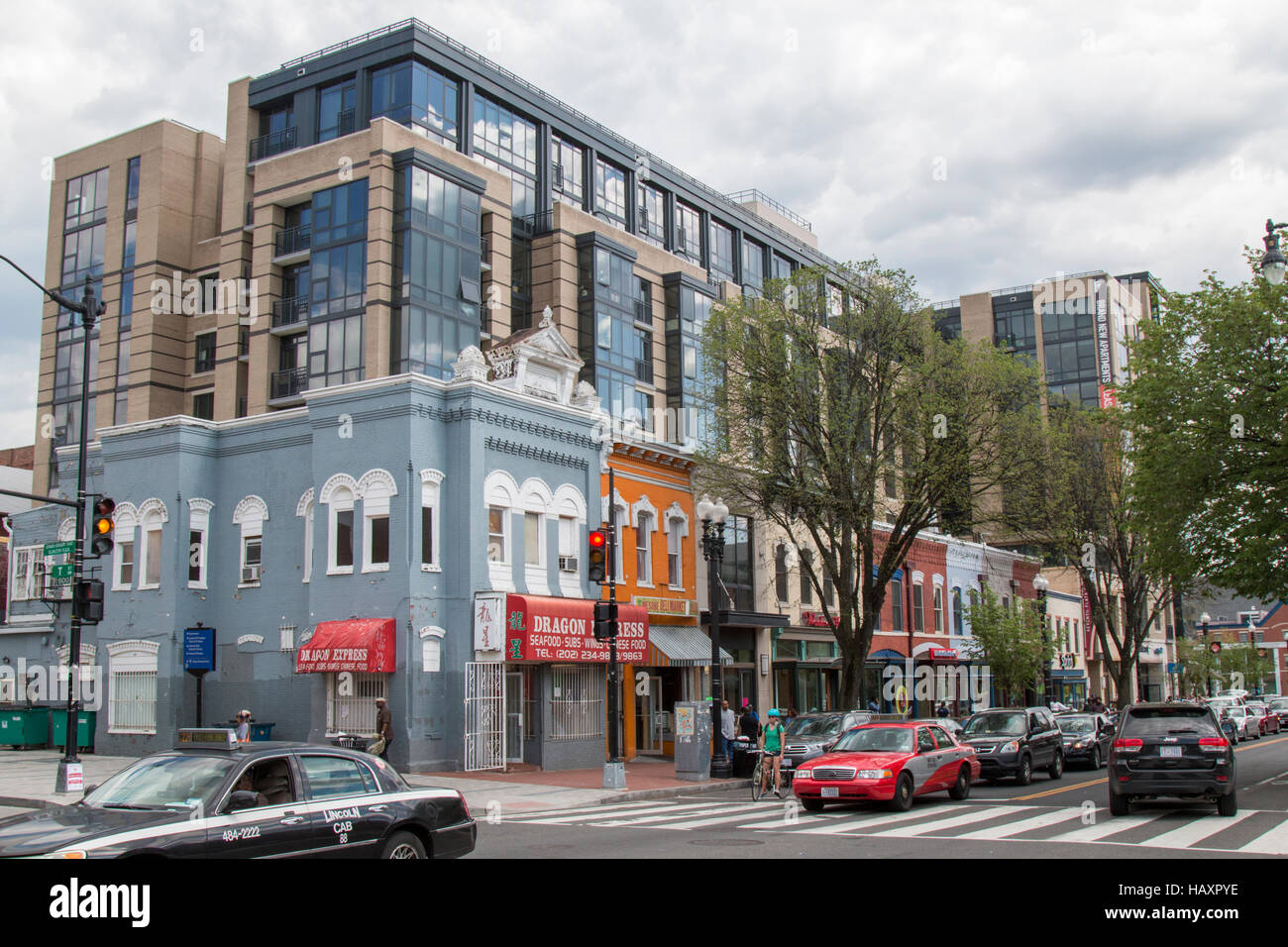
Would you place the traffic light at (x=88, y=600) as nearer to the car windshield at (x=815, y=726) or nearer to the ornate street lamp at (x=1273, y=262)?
the car windshield at (x=815, y=726)

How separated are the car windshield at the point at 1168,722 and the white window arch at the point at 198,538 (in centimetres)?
2322

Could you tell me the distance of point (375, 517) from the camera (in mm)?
26641

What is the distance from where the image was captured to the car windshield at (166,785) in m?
8.89

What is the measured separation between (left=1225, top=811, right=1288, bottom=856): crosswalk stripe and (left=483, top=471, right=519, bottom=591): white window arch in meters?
17.5

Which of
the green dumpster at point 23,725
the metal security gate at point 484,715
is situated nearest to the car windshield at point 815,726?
the metal security gate at point 484,715

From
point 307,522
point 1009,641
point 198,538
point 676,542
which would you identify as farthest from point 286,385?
point 1009,641

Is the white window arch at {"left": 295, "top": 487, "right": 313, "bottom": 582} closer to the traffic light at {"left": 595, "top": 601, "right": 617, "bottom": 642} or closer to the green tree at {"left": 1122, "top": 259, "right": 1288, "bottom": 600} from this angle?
the traffic light at {"left": 595, "top": 601, "right": 617, "bottom": 642}

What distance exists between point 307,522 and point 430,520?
3.97 m

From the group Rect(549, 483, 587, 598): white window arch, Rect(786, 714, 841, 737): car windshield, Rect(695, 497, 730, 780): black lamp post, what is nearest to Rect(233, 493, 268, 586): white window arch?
Rect(549, 483, 587, 598): white window arch

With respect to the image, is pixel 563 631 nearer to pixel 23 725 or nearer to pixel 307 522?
pixel 307 522

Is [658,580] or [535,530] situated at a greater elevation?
[535,530]

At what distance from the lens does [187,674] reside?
96.1 ft

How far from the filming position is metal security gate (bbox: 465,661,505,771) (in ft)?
84.1

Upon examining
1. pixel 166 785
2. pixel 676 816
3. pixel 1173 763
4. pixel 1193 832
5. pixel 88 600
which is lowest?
pixel 676 816
